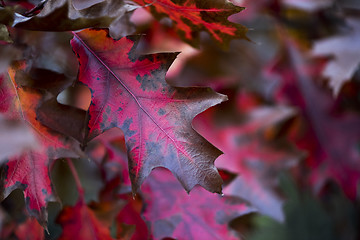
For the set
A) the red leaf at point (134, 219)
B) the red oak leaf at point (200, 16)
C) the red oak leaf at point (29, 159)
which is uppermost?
the red oak leaf at point (200, 16)

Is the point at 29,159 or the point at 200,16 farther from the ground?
the point at 200,16

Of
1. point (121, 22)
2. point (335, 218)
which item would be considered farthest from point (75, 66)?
point (335, 218)

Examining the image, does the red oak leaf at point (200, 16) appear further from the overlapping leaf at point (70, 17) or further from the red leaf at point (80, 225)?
the red leaf at point (80, 225)

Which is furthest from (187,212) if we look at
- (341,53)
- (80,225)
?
(341,53)

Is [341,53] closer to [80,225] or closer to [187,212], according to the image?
[187,212]

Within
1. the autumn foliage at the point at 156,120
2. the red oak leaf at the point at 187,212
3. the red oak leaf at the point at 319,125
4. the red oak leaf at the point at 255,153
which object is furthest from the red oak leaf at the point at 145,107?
the red oak leaf at the point at 319,125

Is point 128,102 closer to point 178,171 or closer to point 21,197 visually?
point 178,171

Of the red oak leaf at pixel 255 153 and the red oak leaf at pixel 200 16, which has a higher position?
the red oak leaf at pixel 200 16
